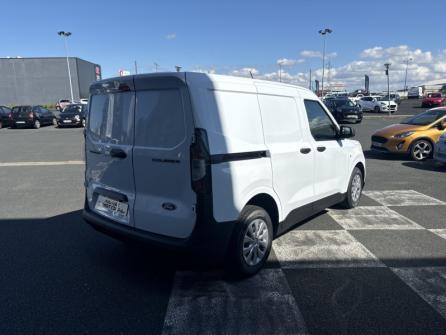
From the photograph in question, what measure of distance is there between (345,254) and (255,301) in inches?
60.2

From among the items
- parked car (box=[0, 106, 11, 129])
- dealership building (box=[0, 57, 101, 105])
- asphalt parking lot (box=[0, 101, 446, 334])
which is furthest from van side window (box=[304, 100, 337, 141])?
dealership building (box=[0, 57, 101, 105])

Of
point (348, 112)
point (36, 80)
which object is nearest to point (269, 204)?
point (348, 112)

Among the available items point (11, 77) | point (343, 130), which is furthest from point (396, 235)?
point (11, 77)

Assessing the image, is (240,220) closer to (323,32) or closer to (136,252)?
(136,252)

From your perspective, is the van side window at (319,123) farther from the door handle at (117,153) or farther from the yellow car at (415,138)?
the yellow car at (415,138)

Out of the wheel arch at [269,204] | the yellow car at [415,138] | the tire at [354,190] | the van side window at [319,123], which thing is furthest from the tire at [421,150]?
the wheel arch at [269,204]

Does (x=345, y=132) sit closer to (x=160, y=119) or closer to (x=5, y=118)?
(x=160, y=119)

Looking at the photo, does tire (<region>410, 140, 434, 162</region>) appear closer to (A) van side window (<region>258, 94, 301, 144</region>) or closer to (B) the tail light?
(A) van side window (<region>258, 94, 301, 144</region>)

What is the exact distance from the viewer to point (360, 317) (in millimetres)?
2938

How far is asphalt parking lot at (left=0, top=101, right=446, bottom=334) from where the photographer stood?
2881mm

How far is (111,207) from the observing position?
3.76 metres

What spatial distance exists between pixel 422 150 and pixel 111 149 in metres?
10.1

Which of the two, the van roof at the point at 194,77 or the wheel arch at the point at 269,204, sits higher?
the van roof at the point at 194,77

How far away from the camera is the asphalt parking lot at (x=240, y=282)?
2881mm
